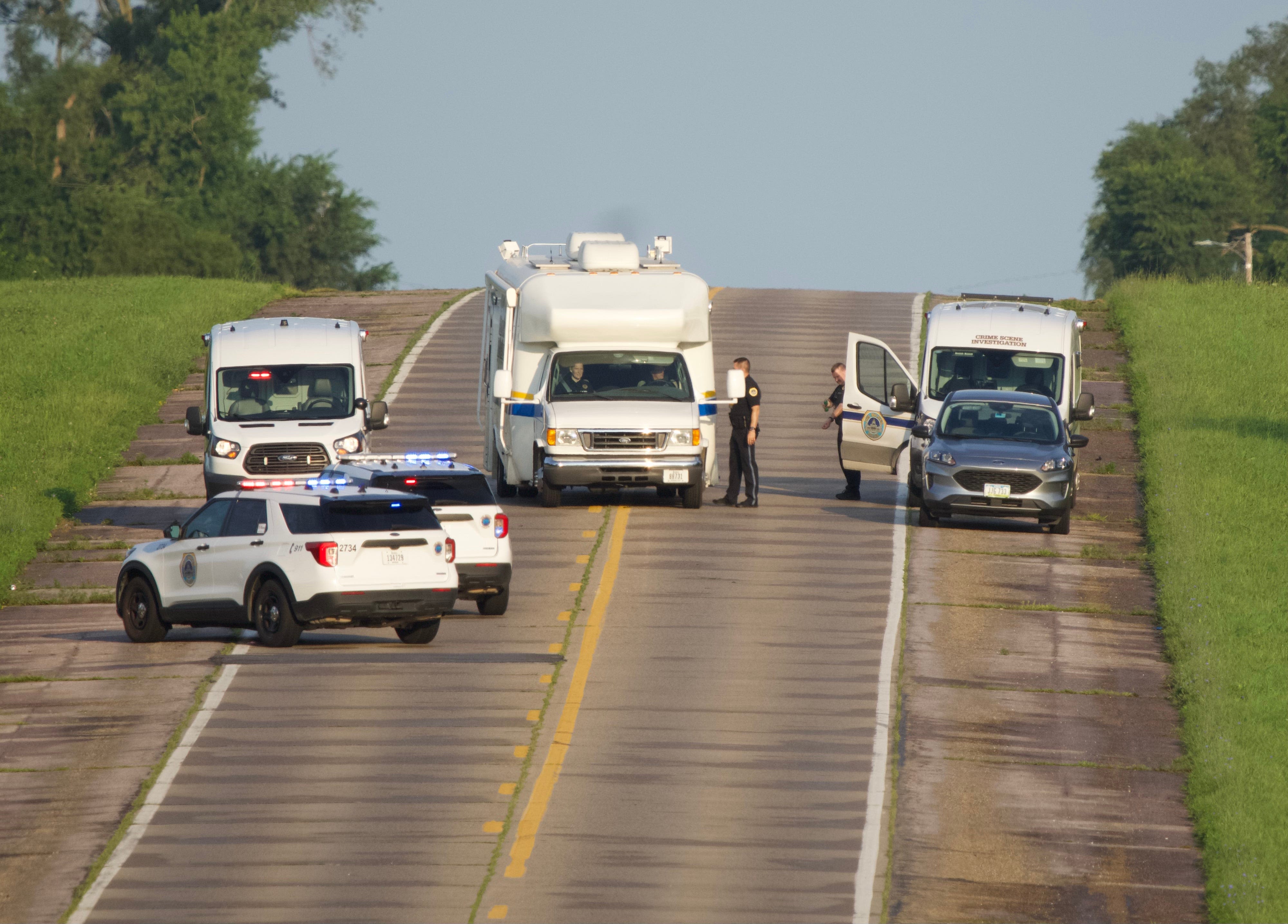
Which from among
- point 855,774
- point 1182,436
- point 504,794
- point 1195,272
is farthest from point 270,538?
point 1195,272

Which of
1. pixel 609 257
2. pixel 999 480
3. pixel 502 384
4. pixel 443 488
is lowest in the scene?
pixel 999 480

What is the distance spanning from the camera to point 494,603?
24.3 m

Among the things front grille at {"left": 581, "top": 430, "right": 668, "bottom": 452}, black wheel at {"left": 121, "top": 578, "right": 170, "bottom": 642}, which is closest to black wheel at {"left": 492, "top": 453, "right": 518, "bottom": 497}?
front grille at {"left": 581, "top": 430, "right": 668, "bottom": 452}

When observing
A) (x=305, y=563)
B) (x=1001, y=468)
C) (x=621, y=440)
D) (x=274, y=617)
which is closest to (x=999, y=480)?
(x=1001, y=468)

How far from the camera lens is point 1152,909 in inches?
627

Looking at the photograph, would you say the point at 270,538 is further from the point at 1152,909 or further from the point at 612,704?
the point at 1152,909

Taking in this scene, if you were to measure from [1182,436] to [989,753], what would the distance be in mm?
18572

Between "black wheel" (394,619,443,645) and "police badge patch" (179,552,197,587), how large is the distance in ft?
7.20

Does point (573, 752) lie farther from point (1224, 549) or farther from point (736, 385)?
point (1224, 549)

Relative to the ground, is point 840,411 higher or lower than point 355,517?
lower

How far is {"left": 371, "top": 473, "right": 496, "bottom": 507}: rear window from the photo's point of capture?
23.5 m

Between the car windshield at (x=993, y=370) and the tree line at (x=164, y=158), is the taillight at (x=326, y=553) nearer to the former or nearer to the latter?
the car windshield at (x=993, y=370)

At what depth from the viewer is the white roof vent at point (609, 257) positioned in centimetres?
3055

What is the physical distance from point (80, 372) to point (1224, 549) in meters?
25.3
